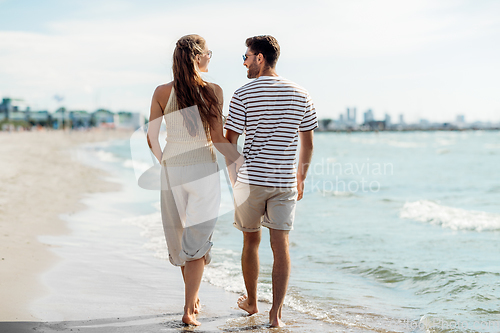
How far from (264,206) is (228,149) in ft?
1.42

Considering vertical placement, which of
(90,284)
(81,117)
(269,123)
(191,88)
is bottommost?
(90,284)

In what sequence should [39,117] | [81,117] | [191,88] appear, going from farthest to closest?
[81,117] < [39,117] < [191,88]

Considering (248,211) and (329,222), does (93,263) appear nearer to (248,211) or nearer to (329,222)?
(248,211)

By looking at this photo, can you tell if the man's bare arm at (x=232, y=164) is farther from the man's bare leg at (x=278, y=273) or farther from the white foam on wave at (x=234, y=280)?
the white foam on wave at (x=234, y=280)

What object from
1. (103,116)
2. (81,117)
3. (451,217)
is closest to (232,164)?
(451,217)

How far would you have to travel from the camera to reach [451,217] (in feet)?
25.8

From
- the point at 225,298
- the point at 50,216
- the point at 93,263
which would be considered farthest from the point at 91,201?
the point at 225,298

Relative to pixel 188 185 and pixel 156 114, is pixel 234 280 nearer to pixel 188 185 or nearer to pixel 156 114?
pixel 188 185

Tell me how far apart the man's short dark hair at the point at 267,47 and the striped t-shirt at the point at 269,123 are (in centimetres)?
Result: 13

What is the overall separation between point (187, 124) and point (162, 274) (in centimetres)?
200

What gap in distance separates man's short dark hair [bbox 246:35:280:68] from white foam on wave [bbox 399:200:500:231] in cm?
552

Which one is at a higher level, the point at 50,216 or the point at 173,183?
the point at 173,183

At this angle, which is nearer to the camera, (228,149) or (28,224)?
(228,149)

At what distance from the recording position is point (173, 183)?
2.75 m
